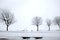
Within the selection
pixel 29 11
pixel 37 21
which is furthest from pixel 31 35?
pixel 29 11

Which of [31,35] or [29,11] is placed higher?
[29,11]

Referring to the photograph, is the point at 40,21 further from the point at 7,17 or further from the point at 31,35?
the point at 7,17

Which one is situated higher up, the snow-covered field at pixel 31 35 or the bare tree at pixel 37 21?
the bare tree at pixel 37 21

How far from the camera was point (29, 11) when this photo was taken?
5.36ft

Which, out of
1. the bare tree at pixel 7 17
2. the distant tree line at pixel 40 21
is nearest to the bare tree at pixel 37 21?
the distant tree line at pixel 40 21

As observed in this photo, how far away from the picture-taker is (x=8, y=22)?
1.57 metres

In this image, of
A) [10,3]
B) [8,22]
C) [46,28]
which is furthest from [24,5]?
[46,28]

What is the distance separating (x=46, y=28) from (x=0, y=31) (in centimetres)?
84

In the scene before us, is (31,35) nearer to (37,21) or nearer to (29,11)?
(37,21)

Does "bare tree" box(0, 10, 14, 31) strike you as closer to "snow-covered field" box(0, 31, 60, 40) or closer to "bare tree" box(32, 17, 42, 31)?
"snow-covered field" box(0, 31, 60, 40)

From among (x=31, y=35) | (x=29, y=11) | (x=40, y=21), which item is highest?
(x=29, y=11)

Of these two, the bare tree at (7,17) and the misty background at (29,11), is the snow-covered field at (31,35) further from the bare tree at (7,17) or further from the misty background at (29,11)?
the bare tree at (7,17)

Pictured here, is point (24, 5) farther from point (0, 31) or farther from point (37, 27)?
point (0, 31)

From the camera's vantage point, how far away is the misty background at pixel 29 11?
62.4 inches
